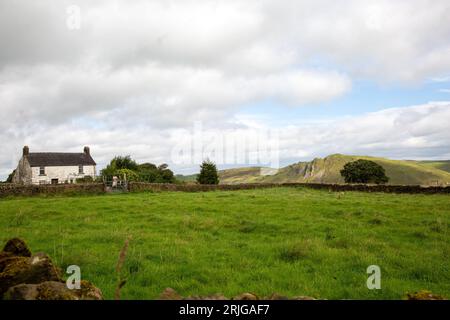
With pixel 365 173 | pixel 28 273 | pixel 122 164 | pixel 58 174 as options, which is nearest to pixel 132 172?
pixel 122 164

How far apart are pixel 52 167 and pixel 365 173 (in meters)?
66.3

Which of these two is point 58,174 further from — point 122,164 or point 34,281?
point 34,281

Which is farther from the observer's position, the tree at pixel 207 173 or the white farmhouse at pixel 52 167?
the white farmhouse at pixel 52 167

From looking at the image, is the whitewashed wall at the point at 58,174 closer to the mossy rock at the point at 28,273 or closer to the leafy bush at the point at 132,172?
the leafy bush at the point at 132,172

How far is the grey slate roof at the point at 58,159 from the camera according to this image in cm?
6904

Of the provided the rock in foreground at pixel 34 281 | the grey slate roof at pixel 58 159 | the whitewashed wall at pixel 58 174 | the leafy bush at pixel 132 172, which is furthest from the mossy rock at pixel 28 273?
the grey slate roof at pixel 58 159

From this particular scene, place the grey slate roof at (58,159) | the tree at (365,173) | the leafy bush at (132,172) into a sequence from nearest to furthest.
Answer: the leafy bush at (132,172)
the grey slate roof at (58,159)
the tree at (365,173)

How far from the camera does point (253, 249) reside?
12.3m

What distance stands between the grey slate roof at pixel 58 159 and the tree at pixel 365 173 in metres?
58.5

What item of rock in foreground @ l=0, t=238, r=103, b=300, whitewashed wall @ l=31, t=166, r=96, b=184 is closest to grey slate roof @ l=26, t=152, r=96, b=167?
whitewashed wall @ l=31, t=166, r=96, b=184

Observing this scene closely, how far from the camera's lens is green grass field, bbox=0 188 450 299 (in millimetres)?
8875

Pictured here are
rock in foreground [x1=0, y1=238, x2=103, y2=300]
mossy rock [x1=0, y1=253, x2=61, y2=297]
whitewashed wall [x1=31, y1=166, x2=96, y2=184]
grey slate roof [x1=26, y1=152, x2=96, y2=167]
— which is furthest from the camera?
grey slate roof [x1=26, y1=152, x2=96, y2=167]

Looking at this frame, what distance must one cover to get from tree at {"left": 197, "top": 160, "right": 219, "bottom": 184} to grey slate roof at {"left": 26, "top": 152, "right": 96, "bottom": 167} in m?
27.3

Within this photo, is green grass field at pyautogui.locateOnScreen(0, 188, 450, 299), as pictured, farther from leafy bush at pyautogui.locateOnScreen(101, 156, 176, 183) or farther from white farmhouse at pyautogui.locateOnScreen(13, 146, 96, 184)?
white farmhouse at pyautogui.locateOnScreen(13, 146, 96, 184)
